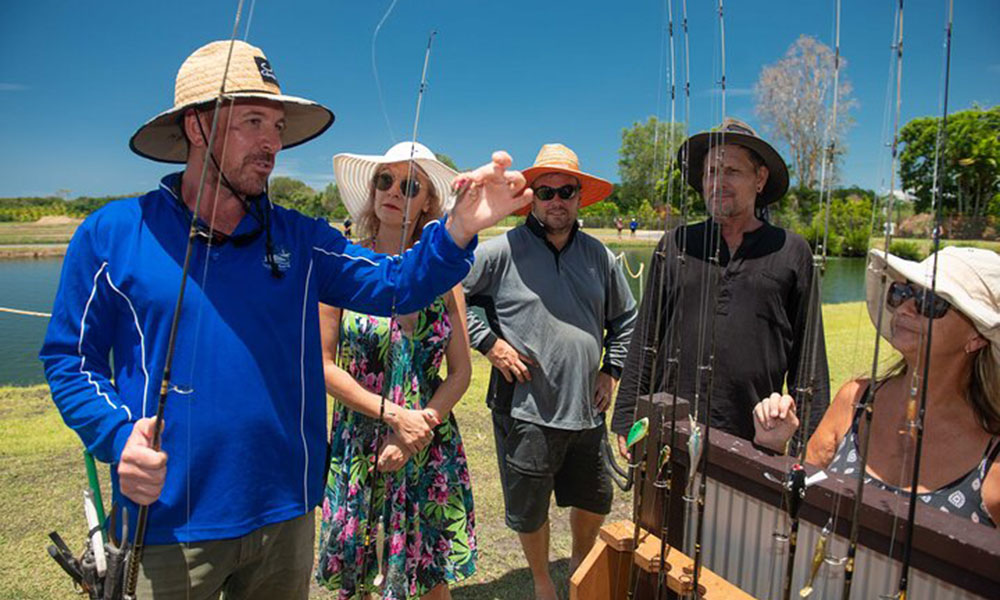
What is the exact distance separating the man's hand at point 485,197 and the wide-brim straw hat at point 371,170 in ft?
2.63

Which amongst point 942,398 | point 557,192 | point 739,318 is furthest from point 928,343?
point 557,192

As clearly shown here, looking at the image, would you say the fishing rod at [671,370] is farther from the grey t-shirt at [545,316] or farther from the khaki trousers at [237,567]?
the khaki trousers at [237,567]

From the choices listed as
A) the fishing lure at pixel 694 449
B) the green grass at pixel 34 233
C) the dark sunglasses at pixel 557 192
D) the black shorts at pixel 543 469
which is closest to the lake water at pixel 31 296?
the green grass at pixel 34 233

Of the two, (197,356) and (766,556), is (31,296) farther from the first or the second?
(766,556)

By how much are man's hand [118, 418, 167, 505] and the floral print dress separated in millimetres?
1002

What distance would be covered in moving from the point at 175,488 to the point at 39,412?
220 inches

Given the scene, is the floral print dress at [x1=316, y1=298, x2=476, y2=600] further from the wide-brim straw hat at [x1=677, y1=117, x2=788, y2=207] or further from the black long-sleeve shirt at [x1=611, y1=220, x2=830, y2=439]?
the wide-brim straw hat at [x1=677, y1=117, x2=788, y2=207]

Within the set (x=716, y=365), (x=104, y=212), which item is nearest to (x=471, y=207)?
(x=104, y=212)

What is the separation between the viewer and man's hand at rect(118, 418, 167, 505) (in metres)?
1.42

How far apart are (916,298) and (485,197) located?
133 centimetres

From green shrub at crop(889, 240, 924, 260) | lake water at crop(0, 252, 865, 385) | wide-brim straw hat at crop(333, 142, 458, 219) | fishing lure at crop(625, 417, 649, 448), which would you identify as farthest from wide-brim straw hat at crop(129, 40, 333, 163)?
lake water at crop(0, 252, 865, 385)

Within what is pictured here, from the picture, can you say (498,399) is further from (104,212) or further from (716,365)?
(104,212)

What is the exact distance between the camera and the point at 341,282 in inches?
78.1

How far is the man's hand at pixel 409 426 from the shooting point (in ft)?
7.73
